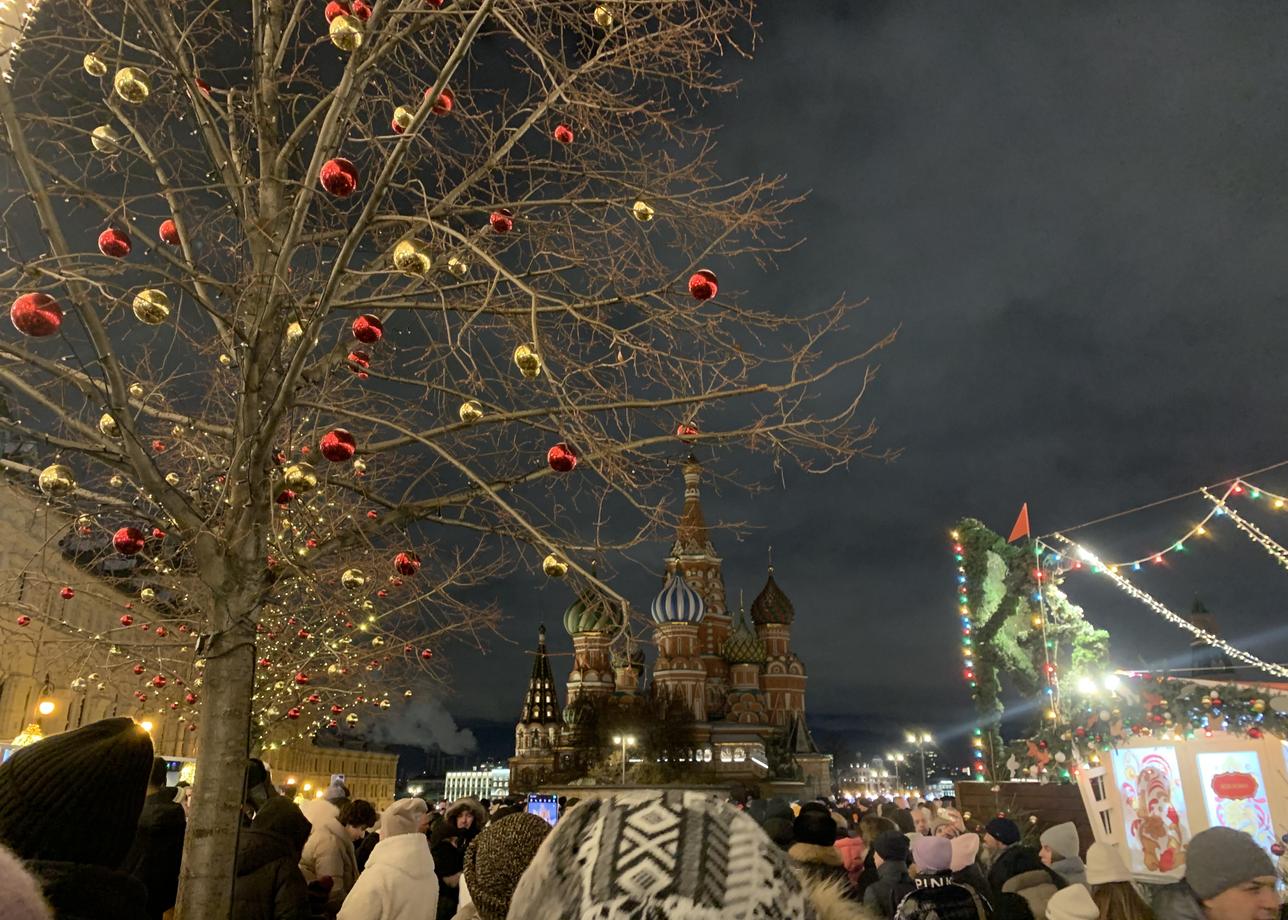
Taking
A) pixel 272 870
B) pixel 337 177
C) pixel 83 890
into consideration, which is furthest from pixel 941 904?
pixel 337 177

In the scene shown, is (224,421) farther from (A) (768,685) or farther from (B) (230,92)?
(A) (768,685)

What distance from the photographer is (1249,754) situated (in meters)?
9.77

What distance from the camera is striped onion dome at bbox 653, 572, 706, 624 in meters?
60.6

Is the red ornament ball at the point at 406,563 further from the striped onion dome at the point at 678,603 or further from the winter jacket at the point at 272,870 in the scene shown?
the striped onion dome at the point at 678,603

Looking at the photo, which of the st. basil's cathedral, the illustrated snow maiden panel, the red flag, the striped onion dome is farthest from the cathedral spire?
the illustrated snow maiden panel

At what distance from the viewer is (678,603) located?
61.2m

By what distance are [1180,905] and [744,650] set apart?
211 ft

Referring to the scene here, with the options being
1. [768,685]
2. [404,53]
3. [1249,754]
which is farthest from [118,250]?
[768,685]

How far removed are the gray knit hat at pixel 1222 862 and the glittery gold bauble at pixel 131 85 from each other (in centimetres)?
588

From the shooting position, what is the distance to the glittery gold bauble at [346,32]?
12.3ft

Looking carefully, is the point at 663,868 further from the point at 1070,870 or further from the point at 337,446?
the point at 1070,870

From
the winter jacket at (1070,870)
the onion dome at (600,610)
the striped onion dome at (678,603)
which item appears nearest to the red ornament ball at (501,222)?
the onion dome at (600,610)

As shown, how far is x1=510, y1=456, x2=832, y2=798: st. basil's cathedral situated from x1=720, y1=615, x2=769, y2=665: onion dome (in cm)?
8

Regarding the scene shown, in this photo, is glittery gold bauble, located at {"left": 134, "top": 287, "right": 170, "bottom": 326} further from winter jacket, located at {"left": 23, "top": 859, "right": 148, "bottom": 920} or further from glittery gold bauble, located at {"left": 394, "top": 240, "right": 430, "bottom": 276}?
winter jacket, located at {"left": 23, "top": 859, "right": 148, "bottom": 920}
